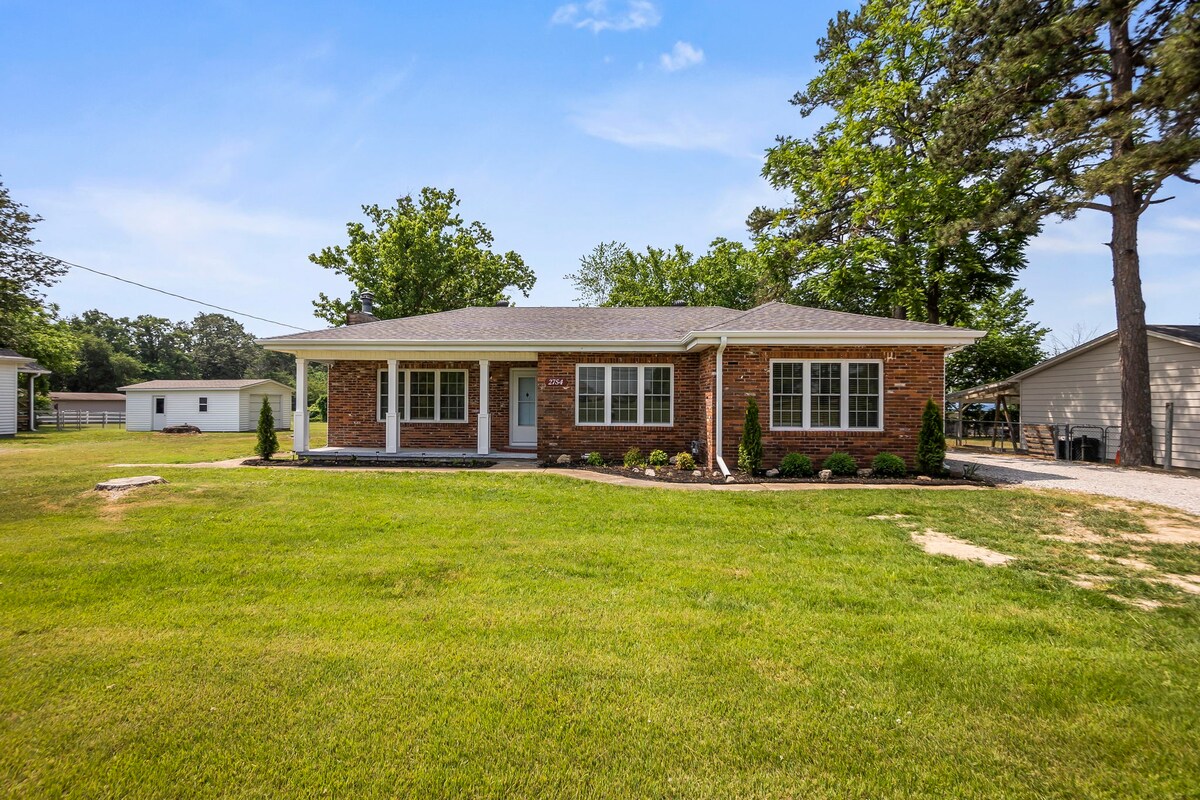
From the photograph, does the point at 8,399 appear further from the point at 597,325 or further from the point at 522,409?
the point at 597,325

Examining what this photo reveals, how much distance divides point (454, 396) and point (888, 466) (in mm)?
10698

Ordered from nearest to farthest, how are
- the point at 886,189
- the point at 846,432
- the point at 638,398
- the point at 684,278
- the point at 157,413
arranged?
the point at 846,432 < the point at 638,398 < the point at 886,189 < the point at 157,413 < the point at 684,278

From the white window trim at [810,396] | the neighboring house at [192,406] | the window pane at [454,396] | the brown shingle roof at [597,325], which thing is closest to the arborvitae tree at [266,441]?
the brown shingle roof at [597,325]

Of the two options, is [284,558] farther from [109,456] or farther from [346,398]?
[109,456]

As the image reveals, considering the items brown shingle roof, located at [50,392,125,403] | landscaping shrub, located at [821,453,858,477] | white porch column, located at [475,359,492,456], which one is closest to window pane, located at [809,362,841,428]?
landscaping shrub, located at [821,453,858,477]

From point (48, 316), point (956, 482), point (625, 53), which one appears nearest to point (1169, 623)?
point (956, 482)

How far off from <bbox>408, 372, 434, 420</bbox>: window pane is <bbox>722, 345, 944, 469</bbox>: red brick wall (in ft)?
26.8

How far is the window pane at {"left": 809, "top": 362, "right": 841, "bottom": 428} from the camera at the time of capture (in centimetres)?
1198

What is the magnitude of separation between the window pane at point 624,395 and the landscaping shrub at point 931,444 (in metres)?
6.07

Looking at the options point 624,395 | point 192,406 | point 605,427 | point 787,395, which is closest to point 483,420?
point 605,427

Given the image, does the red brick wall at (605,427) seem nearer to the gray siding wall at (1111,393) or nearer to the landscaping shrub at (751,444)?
the landscaping shrub at (751,444)

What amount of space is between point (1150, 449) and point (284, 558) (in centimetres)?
1848

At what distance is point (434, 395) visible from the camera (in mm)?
15508

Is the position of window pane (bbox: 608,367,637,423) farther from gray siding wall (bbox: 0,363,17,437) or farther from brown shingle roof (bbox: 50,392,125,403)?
Result: brown shingle roof (bbox: 50,392,125,403)
